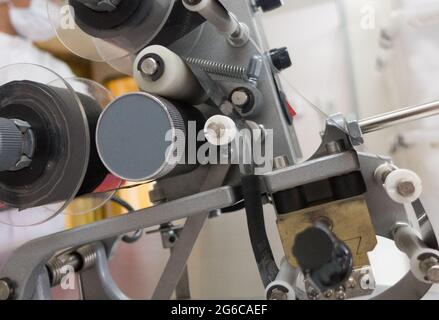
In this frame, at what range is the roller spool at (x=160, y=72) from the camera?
61 cm

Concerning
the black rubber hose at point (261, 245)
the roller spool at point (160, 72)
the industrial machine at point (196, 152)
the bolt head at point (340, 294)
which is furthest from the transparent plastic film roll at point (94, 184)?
the bolt head at point (340, 294)

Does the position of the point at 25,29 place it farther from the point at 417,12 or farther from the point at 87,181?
the point at 417,12

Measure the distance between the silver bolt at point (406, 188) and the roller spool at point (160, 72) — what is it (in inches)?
12.0

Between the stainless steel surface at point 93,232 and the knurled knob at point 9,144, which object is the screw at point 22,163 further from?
the stainless steel surface at point 93,232

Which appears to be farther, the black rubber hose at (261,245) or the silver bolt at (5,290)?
the silver bolt at (5,290)

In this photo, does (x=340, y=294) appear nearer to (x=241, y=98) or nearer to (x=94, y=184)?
(x=241, y=98)

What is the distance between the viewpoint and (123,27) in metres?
0.63

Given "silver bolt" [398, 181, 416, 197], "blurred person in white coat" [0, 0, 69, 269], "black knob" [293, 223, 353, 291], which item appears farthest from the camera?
"blurred person in white coat" [0, 0, 69, 269]

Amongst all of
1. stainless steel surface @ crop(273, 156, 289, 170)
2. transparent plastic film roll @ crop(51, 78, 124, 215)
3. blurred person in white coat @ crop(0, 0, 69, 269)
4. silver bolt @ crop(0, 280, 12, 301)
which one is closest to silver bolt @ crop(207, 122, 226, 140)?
stainless steel surface @ crop(273, 156, 289, 170)

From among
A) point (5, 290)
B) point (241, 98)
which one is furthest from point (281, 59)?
point (5, 290)

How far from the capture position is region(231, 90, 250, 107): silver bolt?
622mm

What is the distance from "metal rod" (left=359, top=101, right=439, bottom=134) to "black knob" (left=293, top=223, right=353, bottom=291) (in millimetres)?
239

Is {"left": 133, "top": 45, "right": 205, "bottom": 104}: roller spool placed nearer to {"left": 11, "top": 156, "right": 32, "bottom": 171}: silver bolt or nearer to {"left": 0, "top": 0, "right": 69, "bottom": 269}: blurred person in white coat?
{"left": 11, "top": 156, "right": 32, "bottom": 171}: silver bolt
